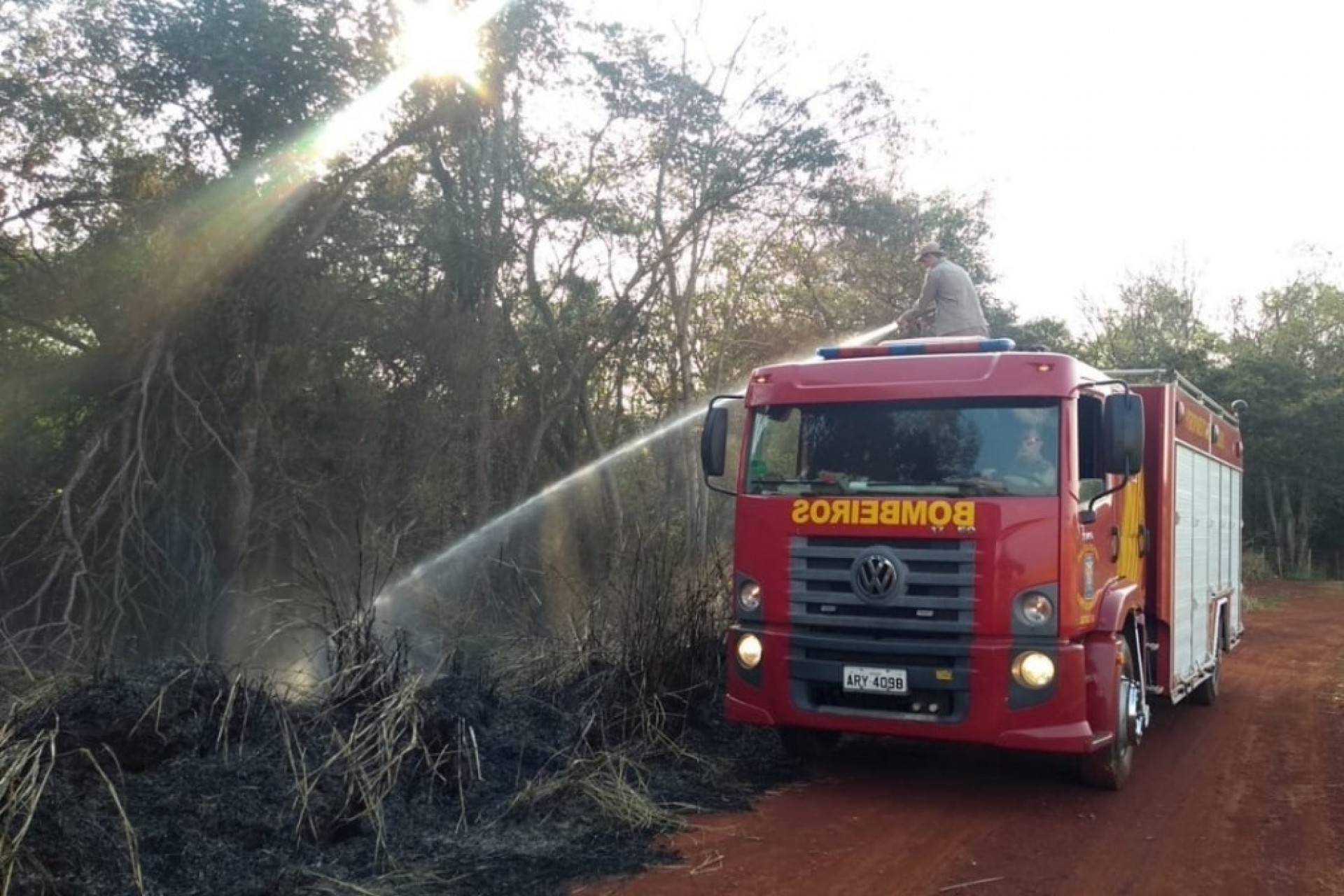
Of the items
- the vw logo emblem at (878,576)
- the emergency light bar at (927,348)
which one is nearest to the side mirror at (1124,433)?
the emergency light bar at (927,348)

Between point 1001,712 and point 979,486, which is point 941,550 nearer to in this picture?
point 979,486

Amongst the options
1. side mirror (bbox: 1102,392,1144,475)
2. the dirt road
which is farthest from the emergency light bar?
the dirt road

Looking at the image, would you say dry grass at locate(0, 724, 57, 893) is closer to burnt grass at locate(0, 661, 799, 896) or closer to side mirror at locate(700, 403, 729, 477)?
burnt grass at locate(0, 661, 799, 896)

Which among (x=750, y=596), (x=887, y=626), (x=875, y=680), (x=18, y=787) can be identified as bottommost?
(x=18, y=787)

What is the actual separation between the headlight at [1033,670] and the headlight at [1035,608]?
0.57ft

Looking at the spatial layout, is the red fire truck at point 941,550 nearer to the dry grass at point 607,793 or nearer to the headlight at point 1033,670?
the headlight at point 1033,670

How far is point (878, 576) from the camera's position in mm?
6434

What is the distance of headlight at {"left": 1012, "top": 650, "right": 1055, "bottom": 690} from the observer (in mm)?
6160

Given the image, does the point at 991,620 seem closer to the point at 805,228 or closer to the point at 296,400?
the point at 296,400

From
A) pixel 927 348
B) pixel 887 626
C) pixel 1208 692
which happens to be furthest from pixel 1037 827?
pixel 1208 692

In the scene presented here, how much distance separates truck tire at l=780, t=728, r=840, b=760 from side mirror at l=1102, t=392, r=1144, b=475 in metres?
2.51

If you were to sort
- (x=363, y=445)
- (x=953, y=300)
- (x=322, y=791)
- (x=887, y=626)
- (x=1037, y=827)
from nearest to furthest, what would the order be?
(x=322, y=791)
(x=1037, y=827)
(x=887, y=626)
(x=953, y=300)
(x=363, y=445)

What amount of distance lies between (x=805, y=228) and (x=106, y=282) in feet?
32.4

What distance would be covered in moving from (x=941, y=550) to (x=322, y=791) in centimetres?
354
